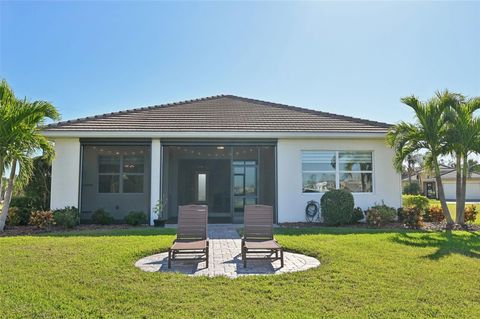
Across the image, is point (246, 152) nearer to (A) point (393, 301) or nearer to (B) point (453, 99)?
(B) point (453, 99)

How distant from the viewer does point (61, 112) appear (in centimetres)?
1262

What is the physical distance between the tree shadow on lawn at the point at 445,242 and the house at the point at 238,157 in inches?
150

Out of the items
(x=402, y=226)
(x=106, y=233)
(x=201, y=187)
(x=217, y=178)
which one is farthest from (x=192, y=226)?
(x=217, y=178)

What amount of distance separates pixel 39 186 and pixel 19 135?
3.51m

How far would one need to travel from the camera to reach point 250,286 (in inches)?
223

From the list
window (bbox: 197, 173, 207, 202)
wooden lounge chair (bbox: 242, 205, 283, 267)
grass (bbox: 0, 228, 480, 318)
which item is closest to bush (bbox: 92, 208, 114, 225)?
grass (bbox: 0, 228, 480, 318)

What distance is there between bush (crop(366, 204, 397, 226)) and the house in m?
1.08

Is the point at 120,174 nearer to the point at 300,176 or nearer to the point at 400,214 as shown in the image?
the point at 300,176

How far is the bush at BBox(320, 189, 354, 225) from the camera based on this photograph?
41.9ft

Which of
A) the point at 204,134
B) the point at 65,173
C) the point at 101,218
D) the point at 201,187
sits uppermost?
the point at 204,134

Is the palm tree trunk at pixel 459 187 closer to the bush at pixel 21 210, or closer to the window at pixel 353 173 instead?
the window at pixel 353 173

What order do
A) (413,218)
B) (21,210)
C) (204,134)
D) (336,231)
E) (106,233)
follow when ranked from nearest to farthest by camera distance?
(106,233), (336,231), (413,218), (21,210), (204,134)

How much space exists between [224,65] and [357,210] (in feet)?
28.1

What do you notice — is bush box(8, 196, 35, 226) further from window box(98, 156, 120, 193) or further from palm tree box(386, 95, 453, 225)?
palm tree box(386, 95, 453, 225)
